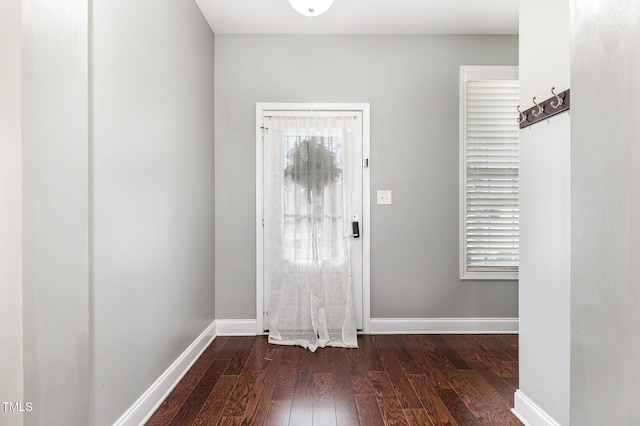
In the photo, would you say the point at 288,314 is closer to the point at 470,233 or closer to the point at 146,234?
the point at 146,234

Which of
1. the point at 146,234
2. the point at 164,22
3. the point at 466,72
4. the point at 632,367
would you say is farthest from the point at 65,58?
the point at 466,72

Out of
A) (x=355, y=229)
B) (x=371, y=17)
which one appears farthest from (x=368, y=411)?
(x=371, y=17)

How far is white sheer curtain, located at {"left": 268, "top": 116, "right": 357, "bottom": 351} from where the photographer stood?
295cm

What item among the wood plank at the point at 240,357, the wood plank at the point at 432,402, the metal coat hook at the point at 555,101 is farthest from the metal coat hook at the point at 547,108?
the wood plank at the point at 240,357

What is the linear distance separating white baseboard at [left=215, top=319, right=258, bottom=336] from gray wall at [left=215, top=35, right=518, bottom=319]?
7cm

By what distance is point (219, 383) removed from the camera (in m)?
2.18

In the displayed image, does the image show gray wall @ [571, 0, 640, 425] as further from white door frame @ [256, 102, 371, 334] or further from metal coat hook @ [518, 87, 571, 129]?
white door frame @ [256, 102, 371, 334]

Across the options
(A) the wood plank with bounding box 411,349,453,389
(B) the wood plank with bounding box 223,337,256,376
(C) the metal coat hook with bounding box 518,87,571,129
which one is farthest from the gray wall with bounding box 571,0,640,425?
(B) the wood plank with bounding box 223,337,256,376

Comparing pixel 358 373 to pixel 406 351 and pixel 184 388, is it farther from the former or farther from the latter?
pixel 184 388

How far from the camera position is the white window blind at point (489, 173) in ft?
10.0

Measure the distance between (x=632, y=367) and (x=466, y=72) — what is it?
9.65 feet

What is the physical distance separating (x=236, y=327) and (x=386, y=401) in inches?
61.9

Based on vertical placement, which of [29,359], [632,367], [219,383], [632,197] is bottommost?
[219,383]

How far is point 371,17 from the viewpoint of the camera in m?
2.79
